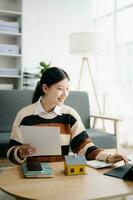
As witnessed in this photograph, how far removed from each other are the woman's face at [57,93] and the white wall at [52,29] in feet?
9.58

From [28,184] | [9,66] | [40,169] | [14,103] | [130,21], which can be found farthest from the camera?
[9,66]

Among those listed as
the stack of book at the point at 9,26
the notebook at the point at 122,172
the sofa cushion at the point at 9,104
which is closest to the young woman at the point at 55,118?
the notebook at the point at 122,172

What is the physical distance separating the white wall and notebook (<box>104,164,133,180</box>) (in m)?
3.33

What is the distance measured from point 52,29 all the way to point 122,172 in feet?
12.2

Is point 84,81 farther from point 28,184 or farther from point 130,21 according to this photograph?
point 28,184

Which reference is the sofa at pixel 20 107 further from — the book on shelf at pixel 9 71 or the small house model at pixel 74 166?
the small house model at pixel 74 166

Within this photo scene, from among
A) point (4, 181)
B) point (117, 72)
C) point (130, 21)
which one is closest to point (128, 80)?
point (117, 72)

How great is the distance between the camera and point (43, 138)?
5.31 ft

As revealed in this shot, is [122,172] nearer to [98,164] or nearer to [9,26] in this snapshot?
[98,164]

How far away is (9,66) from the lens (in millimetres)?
4656

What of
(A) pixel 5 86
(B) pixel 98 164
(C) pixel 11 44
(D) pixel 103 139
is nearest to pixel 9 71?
(A) pixel 5 86

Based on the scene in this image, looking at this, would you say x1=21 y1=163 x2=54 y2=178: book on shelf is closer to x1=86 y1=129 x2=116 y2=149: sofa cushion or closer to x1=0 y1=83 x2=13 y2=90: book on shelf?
x1=86 y1=129 x2=116 y2=149: sofa cushion

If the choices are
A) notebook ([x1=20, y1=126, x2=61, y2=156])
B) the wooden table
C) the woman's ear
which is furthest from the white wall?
the wooden table

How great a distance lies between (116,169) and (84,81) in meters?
3.69
